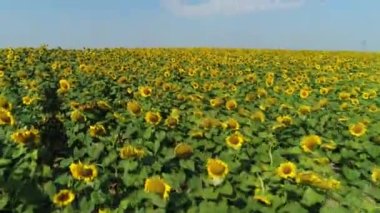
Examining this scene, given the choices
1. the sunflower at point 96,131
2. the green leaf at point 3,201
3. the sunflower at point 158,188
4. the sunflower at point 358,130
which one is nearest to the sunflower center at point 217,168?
the sunflower at point 158,188

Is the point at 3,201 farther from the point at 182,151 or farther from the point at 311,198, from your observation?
the point at 311,198

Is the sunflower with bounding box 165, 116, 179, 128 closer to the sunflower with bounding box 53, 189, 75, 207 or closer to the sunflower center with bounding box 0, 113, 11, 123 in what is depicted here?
the sunflower center with bounding box 0, 113, 11, 123

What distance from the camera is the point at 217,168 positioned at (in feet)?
12.5

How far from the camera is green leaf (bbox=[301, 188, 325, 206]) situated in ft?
11.9

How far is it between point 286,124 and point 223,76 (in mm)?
5617

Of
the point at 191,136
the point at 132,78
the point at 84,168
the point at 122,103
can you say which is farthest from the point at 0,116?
the point at 132,78

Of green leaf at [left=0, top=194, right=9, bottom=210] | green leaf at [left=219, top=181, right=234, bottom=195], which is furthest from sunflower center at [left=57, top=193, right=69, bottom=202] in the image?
green leaf at [left=219, top=181, right=234, bottom=195]

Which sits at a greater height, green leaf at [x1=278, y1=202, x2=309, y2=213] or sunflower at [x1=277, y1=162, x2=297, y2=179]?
sunflower at [x1=277, y1=162, x2=297, y2=179]

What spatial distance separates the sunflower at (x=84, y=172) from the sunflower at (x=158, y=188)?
0.50 metres

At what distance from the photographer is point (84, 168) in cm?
394

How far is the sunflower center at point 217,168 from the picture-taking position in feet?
12.4

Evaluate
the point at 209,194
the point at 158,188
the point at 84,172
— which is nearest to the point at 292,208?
the point at 209,194

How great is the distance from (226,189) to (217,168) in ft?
0.65

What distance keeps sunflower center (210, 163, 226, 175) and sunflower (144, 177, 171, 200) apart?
1.20 feet
